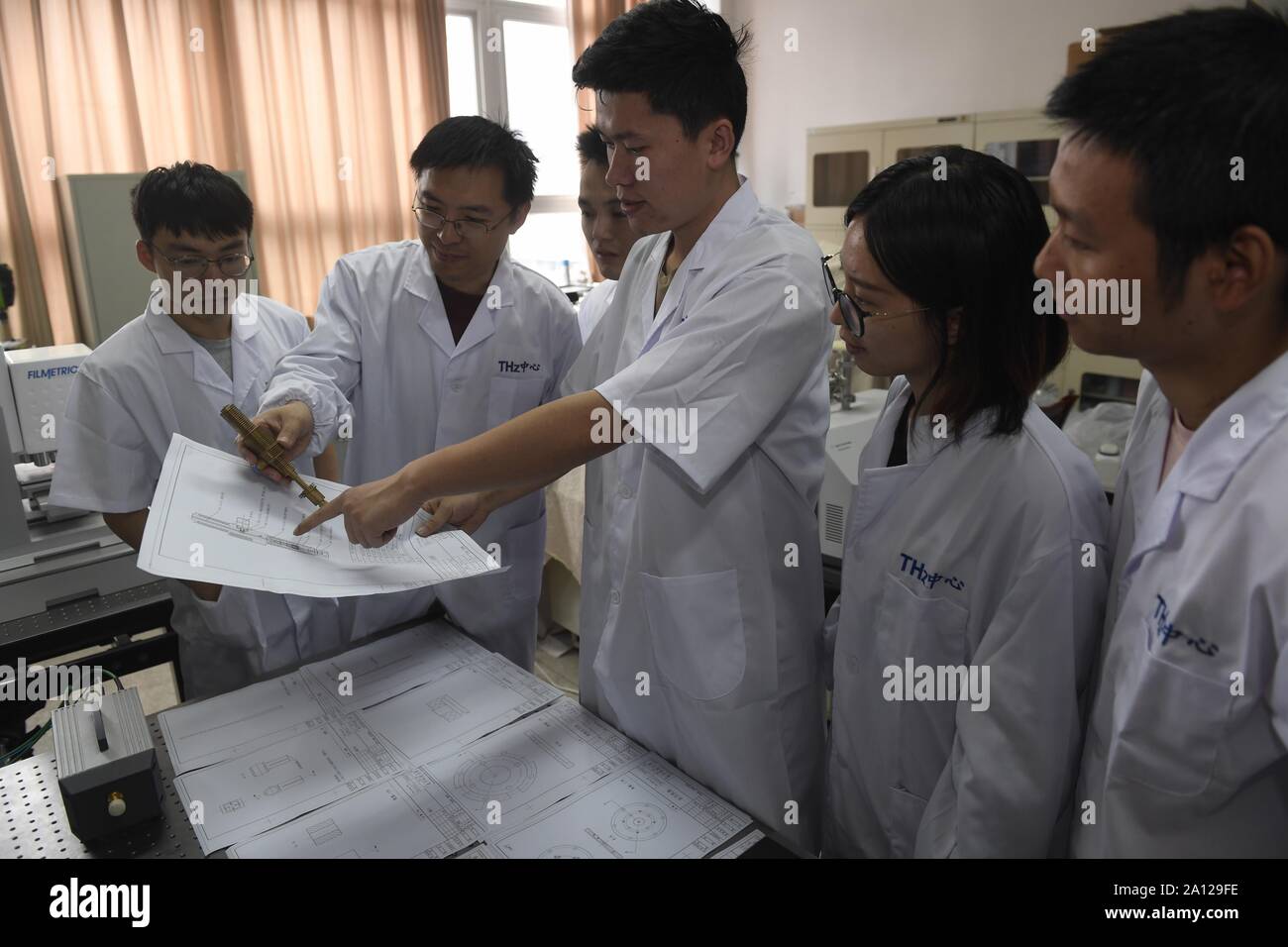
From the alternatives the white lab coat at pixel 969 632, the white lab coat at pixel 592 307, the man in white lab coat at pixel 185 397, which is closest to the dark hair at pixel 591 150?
the white lab coat at pixel 592 307

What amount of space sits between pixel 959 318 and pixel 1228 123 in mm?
343

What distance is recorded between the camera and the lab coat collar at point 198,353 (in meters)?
1.55

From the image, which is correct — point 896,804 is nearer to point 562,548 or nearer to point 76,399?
point 76,399

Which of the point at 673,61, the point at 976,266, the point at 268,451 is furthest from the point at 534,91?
the point at 976,266

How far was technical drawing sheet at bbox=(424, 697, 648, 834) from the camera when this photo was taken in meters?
0.98

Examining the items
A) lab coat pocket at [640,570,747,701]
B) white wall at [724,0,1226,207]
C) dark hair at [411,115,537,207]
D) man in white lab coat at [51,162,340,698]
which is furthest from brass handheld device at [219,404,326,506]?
white wall at [724,0,1226,207]

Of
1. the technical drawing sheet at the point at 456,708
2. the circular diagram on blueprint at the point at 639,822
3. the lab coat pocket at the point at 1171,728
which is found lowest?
the circular diagram on blueprint at the point at 639,822

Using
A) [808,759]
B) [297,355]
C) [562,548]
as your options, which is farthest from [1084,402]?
[297,355]

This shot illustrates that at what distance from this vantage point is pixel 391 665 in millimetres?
1314

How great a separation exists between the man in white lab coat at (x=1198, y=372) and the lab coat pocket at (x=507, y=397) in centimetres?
109

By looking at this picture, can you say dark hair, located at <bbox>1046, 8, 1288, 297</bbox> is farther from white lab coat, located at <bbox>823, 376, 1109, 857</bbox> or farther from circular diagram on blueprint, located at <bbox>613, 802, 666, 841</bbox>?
circular diagram on blueprint, located at <bbox>613, 802, 666, 841</bbox>

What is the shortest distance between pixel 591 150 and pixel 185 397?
0.93 meters

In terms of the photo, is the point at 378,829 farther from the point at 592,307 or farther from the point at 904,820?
the point at 592,307

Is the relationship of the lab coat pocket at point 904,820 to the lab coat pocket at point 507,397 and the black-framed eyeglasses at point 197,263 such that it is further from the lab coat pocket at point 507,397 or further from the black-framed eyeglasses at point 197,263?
the black-framed eyeglasses at point 197,263
